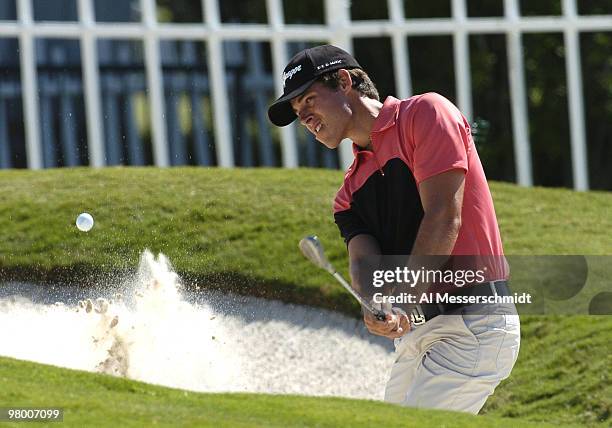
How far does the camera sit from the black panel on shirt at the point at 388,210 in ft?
16.6

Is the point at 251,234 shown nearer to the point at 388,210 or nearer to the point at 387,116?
the point at 388,210

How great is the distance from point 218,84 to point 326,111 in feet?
29.8

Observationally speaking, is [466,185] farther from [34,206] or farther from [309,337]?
[34,206]

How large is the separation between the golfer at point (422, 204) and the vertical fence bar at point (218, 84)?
867 cm

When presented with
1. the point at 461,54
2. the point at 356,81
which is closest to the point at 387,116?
the point at 356,81

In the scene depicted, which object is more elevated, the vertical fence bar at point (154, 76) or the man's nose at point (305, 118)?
the vertical fence bar at point (154, 76)

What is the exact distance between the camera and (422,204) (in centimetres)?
494

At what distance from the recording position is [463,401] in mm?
5219

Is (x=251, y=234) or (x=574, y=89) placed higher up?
(x=574, y=89)

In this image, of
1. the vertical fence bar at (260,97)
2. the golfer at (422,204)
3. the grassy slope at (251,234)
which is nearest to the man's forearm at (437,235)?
the golfer at (422,204)

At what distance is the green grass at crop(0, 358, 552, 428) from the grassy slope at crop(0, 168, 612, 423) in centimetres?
364

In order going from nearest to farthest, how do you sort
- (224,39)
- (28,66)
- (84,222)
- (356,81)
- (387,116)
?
1. (387,116)
2. (356,81)
3. (84,222)
4. (28,66)
5. (224,39)

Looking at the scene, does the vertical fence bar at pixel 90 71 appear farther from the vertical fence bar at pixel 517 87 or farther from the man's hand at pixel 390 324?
the man's hand at pixel 390 324

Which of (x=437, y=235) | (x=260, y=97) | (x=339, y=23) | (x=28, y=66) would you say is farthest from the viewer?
(x=260, y=97)
